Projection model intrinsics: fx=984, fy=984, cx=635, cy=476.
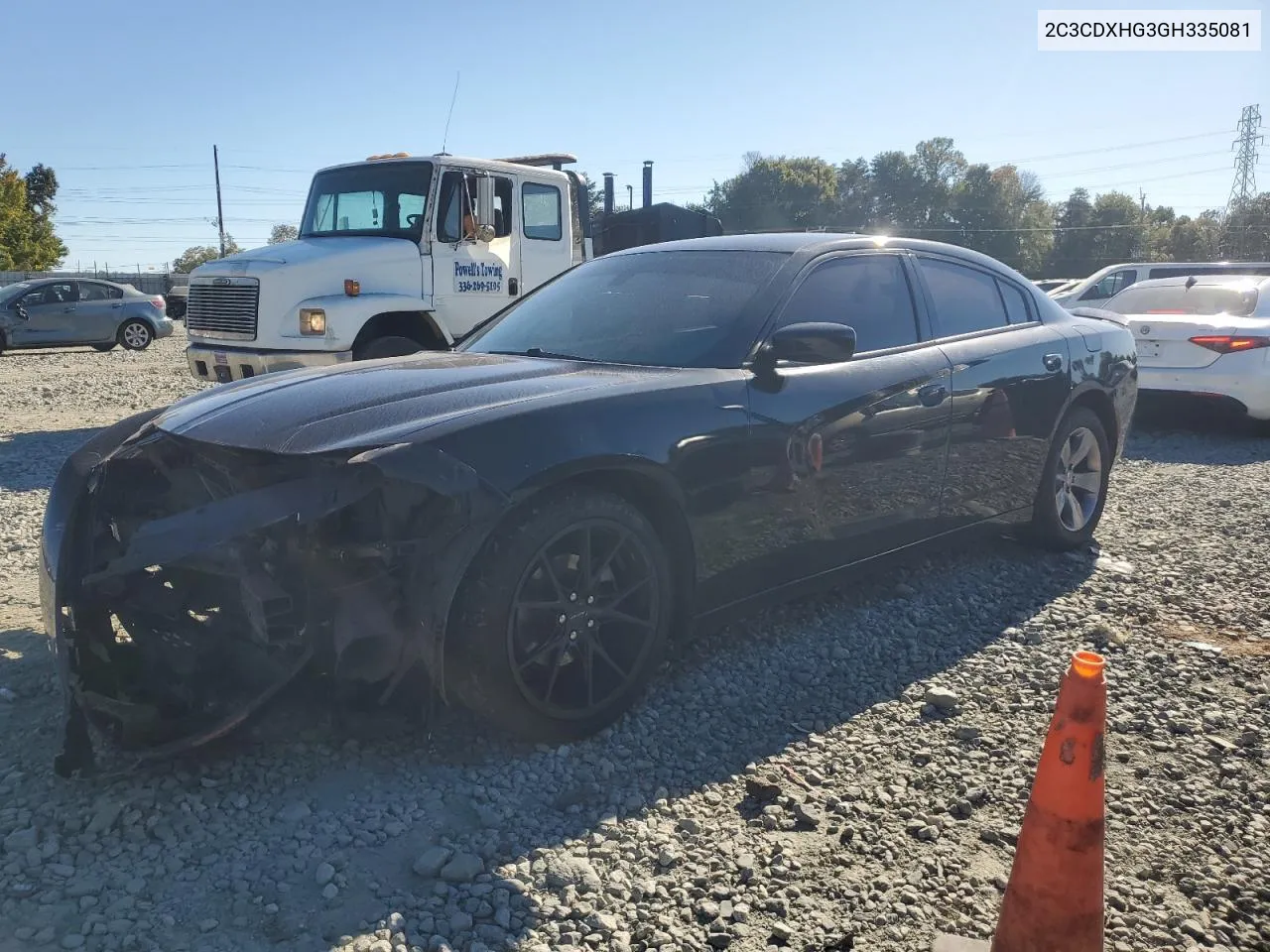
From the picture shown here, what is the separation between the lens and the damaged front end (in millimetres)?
2617

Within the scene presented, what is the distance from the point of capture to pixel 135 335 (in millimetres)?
19250

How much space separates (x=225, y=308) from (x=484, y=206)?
7.96 feet

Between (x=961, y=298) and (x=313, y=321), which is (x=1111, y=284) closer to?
(x=961, y=298)

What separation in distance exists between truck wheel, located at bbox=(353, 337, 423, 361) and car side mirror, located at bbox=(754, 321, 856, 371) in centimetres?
543

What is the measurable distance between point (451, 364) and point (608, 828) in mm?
1791

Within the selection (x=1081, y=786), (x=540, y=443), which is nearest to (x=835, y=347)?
(x=540, y=443)

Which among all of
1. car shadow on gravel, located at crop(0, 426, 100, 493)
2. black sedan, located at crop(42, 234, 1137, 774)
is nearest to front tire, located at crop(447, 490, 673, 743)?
black sedan, located at crop(42, 234, 1137, 774)

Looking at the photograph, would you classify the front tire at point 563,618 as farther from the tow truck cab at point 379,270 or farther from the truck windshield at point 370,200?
the truck windshield at point 370,200

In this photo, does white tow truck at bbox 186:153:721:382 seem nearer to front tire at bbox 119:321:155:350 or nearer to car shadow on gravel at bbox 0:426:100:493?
car shadow on gravel at bbox 0:426:100:493

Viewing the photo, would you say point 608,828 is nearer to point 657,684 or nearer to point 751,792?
point 751,792

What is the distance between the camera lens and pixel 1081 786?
2062 mm

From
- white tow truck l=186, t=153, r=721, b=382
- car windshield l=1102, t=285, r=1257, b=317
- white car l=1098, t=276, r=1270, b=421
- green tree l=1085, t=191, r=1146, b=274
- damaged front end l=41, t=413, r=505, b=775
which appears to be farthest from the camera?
green tree l=1085, t=191, r=1146, b=274

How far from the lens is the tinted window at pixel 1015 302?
4984 mm

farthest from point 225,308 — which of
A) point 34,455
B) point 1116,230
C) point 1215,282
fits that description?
point 1116,230
